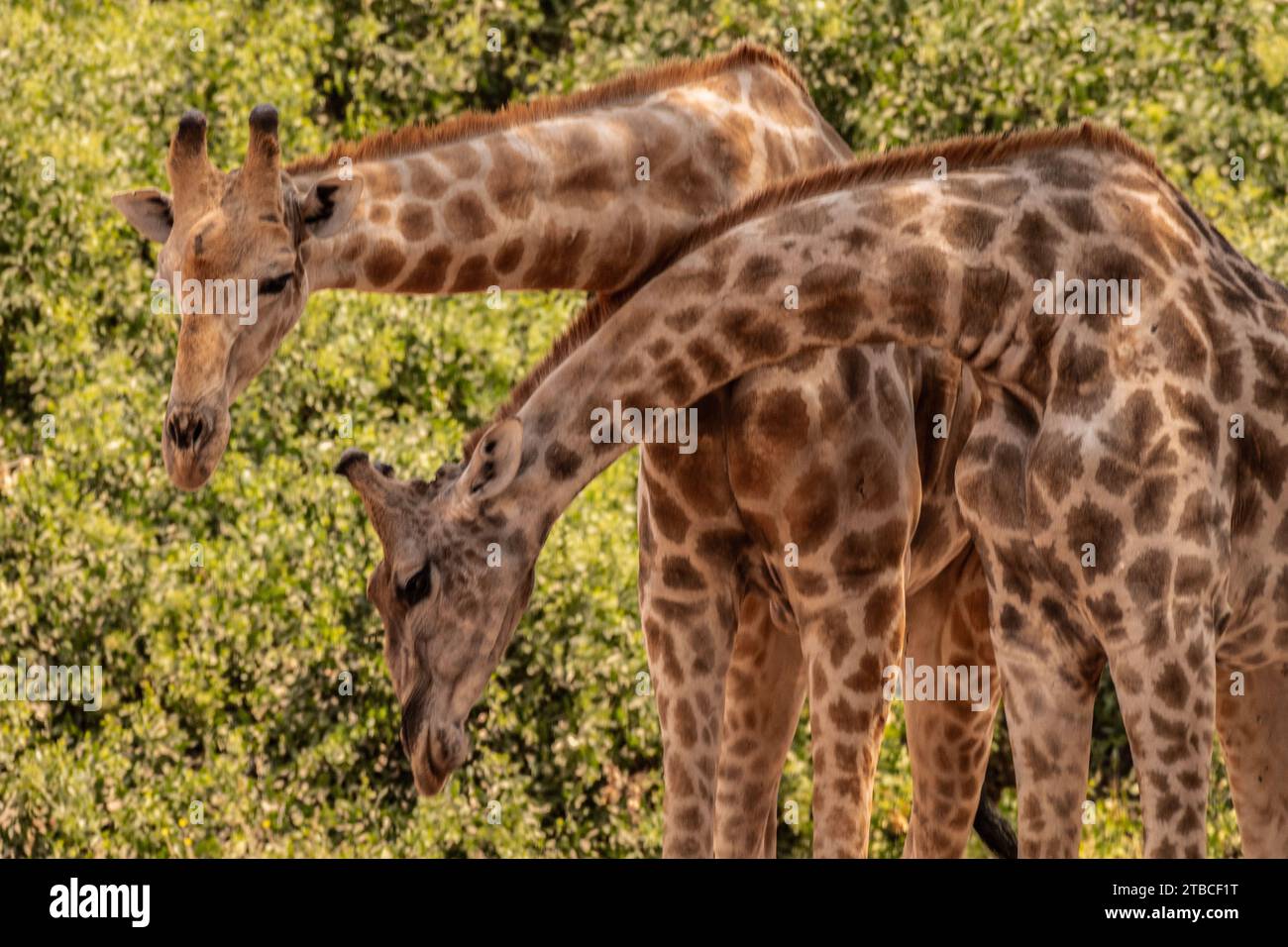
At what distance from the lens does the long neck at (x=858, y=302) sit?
6.90 metres

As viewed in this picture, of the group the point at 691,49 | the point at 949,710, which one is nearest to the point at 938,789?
the point at 949,710

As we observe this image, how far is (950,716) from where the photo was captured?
27.8 ft

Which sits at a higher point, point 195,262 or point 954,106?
point 954,106

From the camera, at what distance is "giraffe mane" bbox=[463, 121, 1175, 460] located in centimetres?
715

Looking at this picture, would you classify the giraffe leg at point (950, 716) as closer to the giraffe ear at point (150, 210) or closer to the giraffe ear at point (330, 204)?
the giraffe ear at point (330, 204)

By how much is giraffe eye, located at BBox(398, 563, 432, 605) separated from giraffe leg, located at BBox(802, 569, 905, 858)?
1446 millimetres

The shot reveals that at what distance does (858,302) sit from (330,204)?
1671 millimetres

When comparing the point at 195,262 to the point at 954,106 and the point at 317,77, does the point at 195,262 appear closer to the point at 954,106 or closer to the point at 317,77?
the point at 954,106

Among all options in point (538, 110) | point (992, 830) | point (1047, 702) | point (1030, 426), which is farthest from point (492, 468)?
point (992, 830)

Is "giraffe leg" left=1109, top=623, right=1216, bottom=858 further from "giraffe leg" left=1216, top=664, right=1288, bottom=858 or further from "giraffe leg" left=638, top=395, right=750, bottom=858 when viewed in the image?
"giraffe leg" left=638, top=395, right=750, bottom=858

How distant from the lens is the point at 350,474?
22.2 feet

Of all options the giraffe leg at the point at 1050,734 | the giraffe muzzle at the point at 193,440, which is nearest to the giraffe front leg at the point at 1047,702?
the giraffe leg at the point at 1050,734

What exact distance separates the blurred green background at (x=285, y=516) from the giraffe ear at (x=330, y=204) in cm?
563
